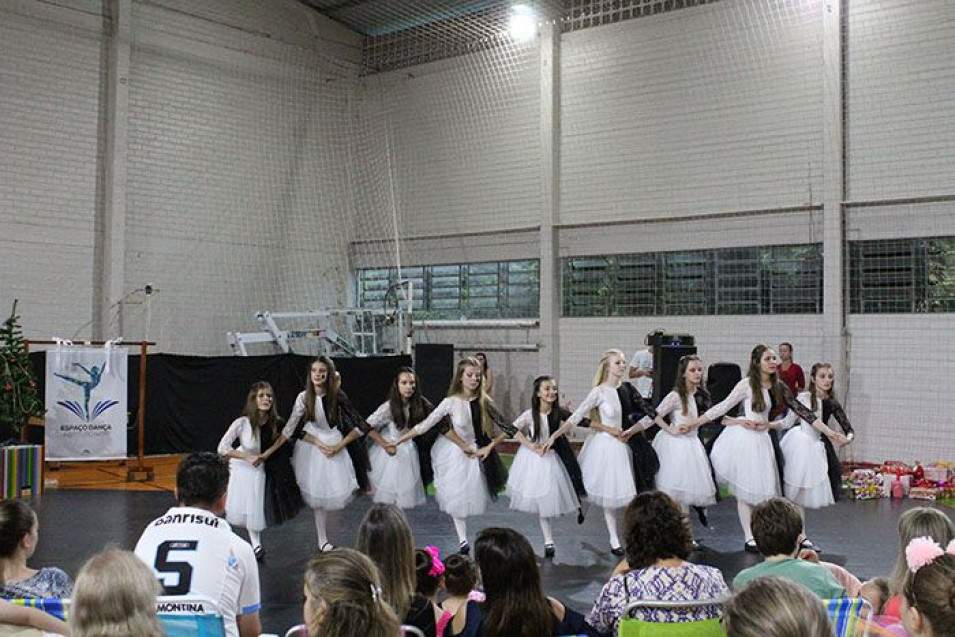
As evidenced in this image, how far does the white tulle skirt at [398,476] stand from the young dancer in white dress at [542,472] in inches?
29.4

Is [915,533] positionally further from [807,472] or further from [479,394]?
[479,394]

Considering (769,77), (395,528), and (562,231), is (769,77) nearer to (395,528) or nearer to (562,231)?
(562,231)

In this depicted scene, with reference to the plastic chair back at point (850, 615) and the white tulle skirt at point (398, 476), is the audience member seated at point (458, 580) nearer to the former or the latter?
the plastic chair back at point (850, 615)

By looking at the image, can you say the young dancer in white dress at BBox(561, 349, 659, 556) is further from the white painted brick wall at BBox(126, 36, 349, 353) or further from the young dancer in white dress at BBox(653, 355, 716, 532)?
the white painted brick wall at BBox(126, 36, 349, 353)

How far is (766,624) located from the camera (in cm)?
195

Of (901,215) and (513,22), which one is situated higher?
(513,22)

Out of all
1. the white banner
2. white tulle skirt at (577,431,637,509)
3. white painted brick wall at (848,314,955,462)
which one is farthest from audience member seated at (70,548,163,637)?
white painted brick wall at (848,314,955,462)

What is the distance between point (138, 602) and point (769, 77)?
1249 centimetres

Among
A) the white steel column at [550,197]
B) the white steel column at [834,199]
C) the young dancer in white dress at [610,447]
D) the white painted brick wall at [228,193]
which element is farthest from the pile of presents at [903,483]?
the white painted brick wall at [228,193]

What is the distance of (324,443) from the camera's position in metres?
7.39

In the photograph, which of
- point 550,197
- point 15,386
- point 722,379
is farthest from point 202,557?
point 550,197

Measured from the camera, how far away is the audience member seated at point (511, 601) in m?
2.83

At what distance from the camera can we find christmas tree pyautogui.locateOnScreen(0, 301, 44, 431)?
32.8 feet

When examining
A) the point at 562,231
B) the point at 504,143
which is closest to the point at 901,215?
the point at 562,231
